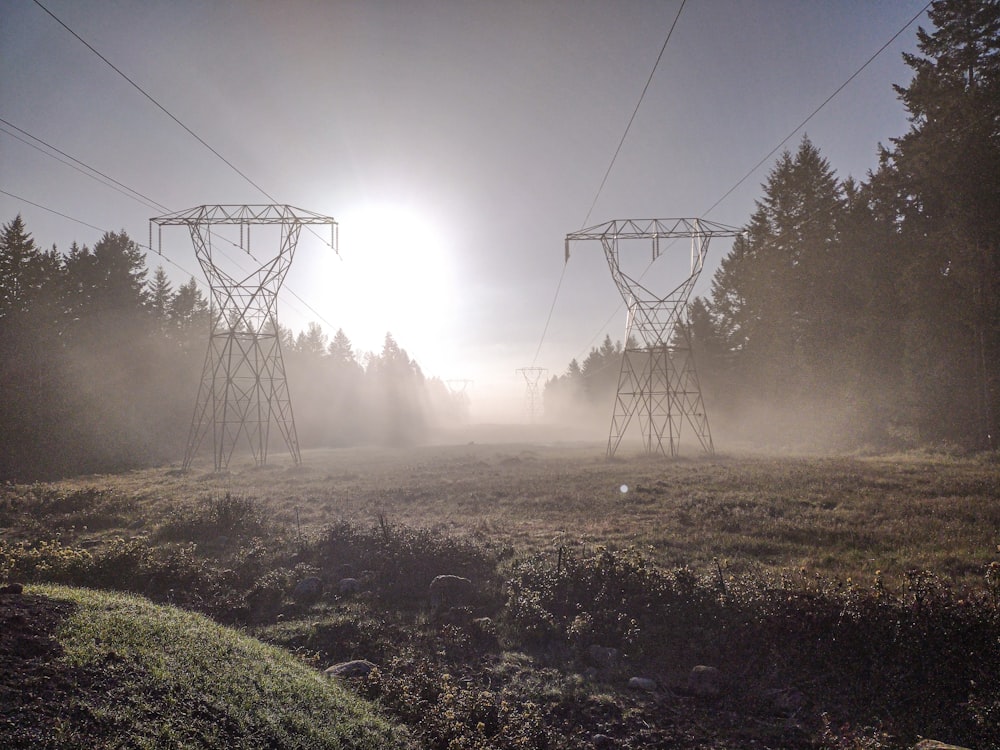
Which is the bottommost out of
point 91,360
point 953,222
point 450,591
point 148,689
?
point 450,591

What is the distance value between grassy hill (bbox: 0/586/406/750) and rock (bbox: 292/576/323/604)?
3877mm

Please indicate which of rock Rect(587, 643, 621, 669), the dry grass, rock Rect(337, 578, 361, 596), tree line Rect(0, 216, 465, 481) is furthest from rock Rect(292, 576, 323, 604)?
tree line Rect(0, 216, 465, 481)

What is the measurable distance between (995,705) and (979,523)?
8612mm

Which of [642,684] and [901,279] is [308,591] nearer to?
[642,684]

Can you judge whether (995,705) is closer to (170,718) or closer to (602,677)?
(602,677)

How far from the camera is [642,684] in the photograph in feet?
25.8

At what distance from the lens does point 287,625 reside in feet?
32.8

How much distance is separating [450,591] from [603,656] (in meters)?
4.18

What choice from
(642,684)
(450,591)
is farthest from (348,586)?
(642,684)

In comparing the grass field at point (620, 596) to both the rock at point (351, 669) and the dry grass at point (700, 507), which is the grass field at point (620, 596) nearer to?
the dry grass at point (700, 507)

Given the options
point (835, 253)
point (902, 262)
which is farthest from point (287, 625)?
point (835, 253)

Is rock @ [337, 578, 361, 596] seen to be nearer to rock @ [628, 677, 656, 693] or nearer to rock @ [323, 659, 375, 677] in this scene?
rock @ [323, 659, 375, 677]

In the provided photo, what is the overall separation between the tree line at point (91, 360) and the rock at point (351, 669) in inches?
1194

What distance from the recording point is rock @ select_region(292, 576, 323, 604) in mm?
11352
